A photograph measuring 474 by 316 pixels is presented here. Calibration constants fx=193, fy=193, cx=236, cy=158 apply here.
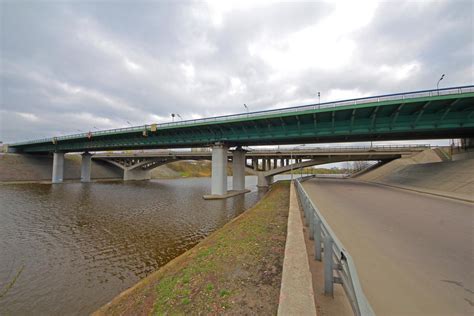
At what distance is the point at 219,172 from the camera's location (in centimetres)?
2927

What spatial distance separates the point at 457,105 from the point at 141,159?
7139cm

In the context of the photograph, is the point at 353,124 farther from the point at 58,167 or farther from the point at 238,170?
the point at 58,167

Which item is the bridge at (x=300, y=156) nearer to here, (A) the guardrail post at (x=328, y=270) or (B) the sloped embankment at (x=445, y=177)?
(B) the sloped embankment at (x=445, y=177)

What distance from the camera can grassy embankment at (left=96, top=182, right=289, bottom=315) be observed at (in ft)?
13.3

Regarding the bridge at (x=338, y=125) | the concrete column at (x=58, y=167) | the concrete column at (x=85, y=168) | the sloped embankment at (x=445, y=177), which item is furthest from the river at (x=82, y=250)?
the concrete column at (x=58, y=167)

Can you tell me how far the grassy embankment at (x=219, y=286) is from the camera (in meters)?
4.04

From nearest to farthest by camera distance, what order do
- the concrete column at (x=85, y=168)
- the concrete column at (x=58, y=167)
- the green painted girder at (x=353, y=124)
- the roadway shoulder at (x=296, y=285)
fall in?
the roadway shoulder at (x=296, y=285) < the green painted girder at (x=353, y=124) < the concrete column at (x=58, y=167) < the concrete column at (x=85, y=168)

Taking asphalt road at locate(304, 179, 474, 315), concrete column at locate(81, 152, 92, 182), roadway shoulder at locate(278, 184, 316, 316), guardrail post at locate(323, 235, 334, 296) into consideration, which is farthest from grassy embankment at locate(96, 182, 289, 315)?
concrete column at locate(81, 152, 92, 182)

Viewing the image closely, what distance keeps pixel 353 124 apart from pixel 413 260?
2110 centimetres

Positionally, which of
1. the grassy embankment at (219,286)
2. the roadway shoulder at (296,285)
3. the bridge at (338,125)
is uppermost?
the bridge at (338,125)

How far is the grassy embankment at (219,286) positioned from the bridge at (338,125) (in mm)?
19571

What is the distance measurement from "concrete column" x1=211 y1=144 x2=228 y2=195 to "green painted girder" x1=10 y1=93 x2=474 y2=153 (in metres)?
1.59

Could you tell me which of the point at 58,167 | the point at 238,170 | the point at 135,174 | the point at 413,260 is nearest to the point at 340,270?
the point at 413,260

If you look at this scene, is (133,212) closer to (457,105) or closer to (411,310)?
(411,310)
